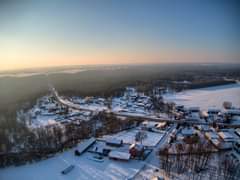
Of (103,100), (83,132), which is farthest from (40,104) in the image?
(83,132)

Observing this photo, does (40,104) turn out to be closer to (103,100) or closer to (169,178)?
(103,100)

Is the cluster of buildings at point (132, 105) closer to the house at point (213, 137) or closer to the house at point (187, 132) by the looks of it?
the house at point (187, 132)

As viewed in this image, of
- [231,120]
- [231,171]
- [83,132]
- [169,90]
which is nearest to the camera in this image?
[231,171]

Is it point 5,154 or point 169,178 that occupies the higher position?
point 5,154

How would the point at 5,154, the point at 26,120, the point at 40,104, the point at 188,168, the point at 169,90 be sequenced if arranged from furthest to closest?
the point at 169,90 < the point at 40,104 < the point at 26,120 < the point at 5,154 < the point at 188,168

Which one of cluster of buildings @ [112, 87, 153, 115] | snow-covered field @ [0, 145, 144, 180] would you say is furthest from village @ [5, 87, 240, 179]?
cluster of buildings @ [112, 87, 153, 115]

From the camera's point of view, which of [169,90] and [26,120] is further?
[169,90]
